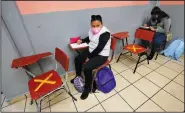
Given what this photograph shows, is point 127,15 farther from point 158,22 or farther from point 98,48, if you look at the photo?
point 98,48

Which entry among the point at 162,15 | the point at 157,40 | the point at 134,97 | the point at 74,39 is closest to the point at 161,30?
the point at 157,40

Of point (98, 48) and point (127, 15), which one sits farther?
point (127, 15)

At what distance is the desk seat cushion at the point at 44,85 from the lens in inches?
54.9

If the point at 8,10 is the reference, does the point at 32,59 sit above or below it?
below

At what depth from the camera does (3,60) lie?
161 cm

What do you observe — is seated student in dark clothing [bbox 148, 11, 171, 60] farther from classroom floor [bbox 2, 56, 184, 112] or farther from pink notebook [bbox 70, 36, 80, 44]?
pink notebook [bbox 70, 36, 80, 44]

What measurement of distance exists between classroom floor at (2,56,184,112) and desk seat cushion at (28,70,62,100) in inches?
17.4

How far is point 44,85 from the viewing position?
153 cm

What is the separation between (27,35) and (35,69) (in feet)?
1.96

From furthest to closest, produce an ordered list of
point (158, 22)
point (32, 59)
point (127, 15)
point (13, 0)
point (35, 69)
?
point (158, 22) → point (127, 15) → point (35, 69) → point (32, 59) → point (13, 0)

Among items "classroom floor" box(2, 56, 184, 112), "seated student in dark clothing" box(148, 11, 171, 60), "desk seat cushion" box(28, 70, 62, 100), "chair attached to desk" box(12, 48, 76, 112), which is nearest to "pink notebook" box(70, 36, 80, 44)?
"chair attached to desk" box(12, 48, 76, 112)

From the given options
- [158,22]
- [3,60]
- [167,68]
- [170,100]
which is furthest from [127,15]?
[3,60]

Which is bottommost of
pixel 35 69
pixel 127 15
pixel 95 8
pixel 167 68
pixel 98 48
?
pixel 167 68

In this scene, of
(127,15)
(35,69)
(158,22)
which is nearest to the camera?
(35,69)
